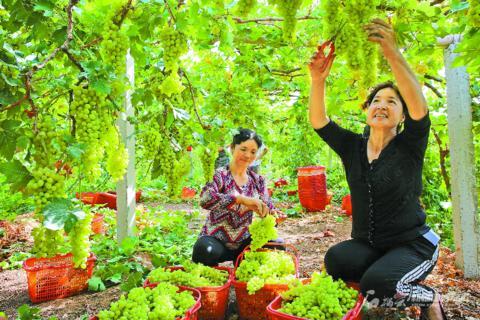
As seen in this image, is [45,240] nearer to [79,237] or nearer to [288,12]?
[79,237]

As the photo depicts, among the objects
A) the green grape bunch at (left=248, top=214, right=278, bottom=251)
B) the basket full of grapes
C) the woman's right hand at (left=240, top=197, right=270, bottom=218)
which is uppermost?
the woman's right hand at (left=240, top=197, right=270, bottom=218)

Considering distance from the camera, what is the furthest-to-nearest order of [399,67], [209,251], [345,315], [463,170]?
[463,170] → [209,251] → [345,315] → [399,67]

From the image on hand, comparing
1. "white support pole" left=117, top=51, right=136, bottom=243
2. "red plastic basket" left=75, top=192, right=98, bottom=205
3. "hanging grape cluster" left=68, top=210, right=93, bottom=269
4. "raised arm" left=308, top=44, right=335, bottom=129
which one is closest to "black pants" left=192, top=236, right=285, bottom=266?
"raised arm" left=308, top=44, right=335, bottom=129

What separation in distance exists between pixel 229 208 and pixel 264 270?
80 cm

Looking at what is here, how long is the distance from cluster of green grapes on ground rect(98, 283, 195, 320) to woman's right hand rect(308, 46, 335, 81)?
5.23 feet

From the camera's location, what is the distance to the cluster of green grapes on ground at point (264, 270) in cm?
281

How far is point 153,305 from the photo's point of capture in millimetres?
2357

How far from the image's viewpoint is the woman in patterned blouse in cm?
344

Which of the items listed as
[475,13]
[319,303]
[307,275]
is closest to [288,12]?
[475,13]

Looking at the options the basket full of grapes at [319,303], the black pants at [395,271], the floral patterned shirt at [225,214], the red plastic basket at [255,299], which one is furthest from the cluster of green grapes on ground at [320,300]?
the floral patterned shirt at [225,214]

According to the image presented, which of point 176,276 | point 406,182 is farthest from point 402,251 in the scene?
point 176,276

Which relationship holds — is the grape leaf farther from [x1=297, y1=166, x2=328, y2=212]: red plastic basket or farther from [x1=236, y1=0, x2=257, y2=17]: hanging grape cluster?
[x1=297, y1=166, x2=328, y2=212]: red plastic basket

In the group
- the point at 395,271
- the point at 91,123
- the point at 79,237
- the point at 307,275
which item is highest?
the point at 91,123

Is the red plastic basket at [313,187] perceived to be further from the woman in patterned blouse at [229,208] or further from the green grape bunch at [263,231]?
the green grape bunch at [263,231]
